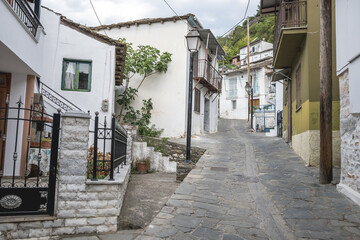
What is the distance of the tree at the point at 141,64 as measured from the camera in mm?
13227

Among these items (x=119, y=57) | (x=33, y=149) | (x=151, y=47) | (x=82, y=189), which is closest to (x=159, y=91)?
(x=151, y=47)

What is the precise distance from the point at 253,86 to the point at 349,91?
87.4ft

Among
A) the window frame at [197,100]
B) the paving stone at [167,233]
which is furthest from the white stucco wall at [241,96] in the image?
the paving stone at [167,233]

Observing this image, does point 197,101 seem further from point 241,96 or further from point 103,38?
point 241,96

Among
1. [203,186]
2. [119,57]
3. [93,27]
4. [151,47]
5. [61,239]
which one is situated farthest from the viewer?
[93,27]

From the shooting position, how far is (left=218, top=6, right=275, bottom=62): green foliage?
1507 inches

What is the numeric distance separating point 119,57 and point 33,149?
4735 millimetres

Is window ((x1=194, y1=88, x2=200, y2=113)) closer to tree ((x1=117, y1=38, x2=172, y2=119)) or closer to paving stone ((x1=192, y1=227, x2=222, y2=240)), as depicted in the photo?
tree ((x1=117, y1=38, x2=172, y2=119))

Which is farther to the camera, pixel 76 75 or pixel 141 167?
pixel 76 75

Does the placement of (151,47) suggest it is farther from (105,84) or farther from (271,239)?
(271,239)

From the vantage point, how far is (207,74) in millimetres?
15586

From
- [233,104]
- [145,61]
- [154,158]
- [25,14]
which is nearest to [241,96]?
[233,104]

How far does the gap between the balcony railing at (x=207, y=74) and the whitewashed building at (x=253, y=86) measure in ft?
36.3

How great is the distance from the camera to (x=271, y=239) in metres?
3.43
